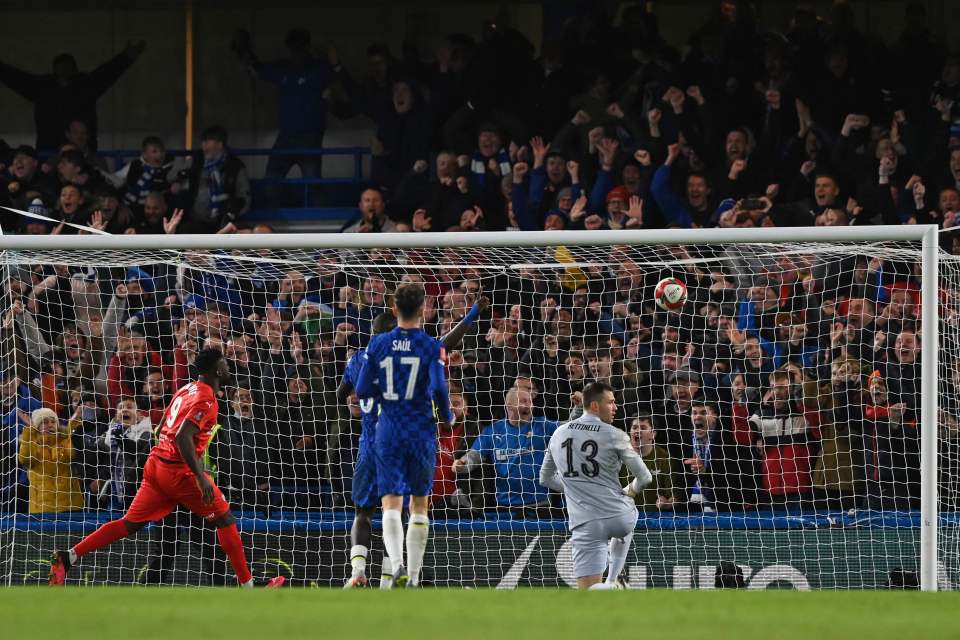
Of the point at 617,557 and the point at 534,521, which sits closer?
the point at 617,557

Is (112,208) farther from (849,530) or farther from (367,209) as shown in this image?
(849,530)

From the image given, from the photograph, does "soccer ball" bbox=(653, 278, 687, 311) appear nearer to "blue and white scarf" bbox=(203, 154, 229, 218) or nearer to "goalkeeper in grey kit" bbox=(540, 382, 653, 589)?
"goalkeeper in grey kit" bbox=(540, 382, 653, 589)

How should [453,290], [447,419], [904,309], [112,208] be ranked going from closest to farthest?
[447,419], [904,309], [453,290], [112,208]

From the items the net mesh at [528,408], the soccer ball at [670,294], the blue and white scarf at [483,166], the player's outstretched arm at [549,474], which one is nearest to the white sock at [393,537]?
the player's outstretched arm at [549,474]

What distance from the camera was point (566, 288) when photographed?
34.5ft

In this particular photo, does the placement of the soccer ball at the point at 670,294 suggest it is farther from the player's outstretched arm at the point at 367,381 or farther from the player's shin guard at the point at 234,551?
the player's shin guard at the point at 234,551

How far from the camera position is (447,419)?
25.5 ft

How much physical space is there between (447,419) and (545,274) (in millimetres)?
2767

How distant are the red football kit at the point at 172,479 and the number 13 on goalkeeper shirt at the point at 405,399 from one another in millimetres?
1367

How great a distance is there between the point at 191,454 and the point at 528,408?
2.35 metres

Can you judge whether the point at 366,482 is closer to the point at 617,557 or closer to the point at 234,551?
the point at 234,551

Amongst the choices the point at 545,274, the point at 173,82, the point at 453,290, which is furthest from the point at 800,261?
the point at 173,82

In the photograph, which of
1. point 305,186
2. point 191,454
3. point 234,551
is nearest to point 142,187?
point 305,186

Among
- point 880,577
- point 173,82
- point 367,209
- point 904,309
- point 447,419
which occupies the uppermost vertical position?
point 173,82
